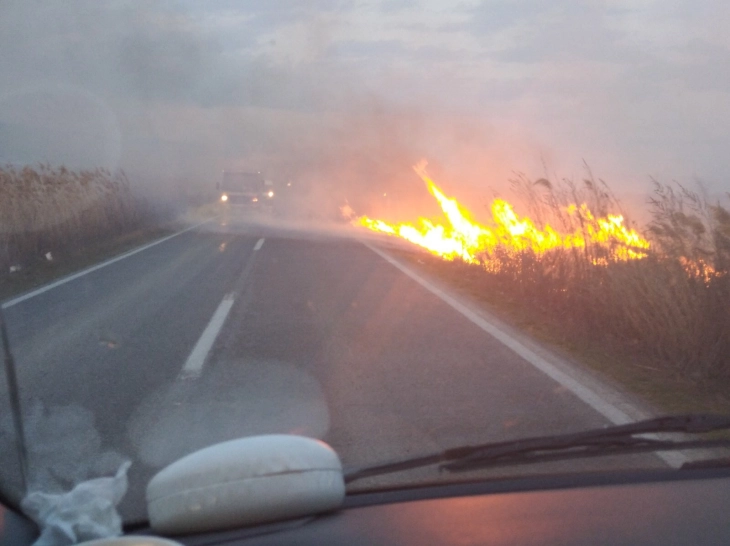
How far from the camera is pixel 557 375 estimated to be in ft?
22.0

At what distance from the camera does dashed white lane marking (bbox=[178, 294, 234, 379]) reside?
6.92 meters

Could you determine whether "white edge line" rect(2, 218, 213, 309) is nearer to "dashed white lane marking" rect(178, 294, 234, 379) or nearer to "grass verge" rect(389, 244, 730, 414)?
"dashed white lane marking" rect(178, 294, 234, 379)

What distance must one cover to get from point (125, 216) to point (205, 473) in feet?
77.2

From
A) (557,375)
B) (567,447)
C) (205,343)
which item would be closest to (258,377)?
(205,343)

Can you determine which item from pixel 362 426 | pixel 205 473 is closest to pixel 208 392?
pixel 362 426

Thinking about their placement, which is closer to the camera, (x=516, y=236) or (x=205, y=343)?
(x=205, y=343)

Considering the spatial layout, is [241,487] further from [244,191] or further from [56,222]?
[244,191]

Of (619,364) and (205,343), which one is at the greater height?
(205,343)

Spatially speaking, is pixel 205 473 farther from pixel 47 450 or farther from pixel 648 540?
pixel 47 450

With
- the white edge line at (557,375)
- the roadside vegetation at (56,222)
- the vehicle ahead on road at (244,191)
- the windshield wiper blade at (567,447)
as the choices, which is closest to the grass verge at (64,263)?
the roadside vegetation at (56,222)

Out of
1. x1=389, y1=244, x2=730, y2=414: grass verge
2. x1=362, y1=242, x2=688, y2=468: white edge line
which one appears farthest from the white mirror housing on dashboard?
x1=389, y1=244, x2=730, y2=414: grass verge

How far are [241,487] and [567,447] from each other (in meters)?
1.47

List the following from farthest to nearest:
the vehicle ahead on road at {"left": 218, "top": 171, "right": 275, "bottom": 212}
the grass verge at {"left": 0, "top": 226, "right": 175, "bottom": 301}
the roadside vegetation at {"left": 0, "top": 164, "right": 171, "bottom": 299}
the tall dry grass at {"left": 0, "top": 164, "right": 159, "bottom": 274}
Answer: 1. the vehicle ahead on road at {"left": 218, "top": 171, "right": 275, "bottom": 212}
2. the tall dry grass at {"left": 0, "top": 164, "right": 159, "bottom": 274}
3. the roadside vegetation at {"left": 0, "top": 164, "right": 171, "bottom": 299}
4. the grass verge at {"left": 0, "top": 226, "right": 175, "bottom": 301}

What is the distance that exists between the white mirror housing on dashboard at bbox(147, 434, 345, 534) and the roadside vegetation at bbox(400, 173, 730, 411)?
13.6 feet
